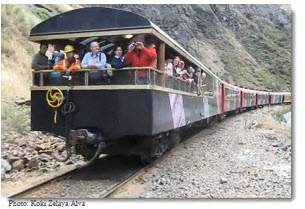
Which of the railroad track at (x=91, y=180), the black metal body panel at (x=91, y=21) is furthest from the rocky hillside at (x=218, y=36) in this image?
the railroad track at (x=91, y=180)

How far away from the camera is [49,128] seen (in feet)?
20.7

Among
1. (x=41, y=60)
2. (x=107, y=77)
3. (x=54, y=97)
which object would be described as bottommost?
(x=54, y=97)

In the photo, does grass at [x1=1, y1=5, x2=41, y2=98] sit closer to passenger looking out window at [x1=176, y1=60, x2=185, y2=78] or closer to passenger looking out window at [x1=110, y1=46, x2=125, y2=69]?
passenger looking out window at [x1=110, y1=46, x2=125, y2=69]

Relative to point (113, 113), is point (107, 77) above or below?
above

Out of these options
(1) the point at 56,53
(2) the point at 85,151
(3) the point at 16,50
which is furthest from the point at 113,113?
(3) the point at 16,50

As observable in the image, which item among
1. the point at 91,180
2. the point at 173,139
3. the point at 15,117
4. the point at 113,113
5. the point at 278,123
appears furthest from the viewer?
the point at 173,139

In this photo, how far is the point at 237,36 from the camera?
722 cm

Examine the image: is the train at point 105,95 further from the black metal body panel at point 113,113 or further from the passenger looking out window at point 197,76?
the passenger looking out window at point 197,76

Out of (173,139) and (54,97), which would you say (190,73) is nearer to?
(173,139)

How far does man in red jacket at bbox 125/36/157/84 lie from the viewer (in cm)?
599

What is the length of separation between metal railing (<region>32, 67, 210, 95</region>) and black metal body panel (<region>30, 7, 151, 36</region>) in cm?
47

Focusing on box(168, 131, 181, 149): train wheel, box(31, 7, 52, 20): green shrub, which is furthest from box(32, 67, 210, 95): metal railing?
box(168, 131, 181, 149): train wheel

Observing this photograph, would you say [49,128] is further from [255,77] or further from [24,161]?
[255,77]

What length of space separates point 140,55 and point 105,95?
60 centimetres
